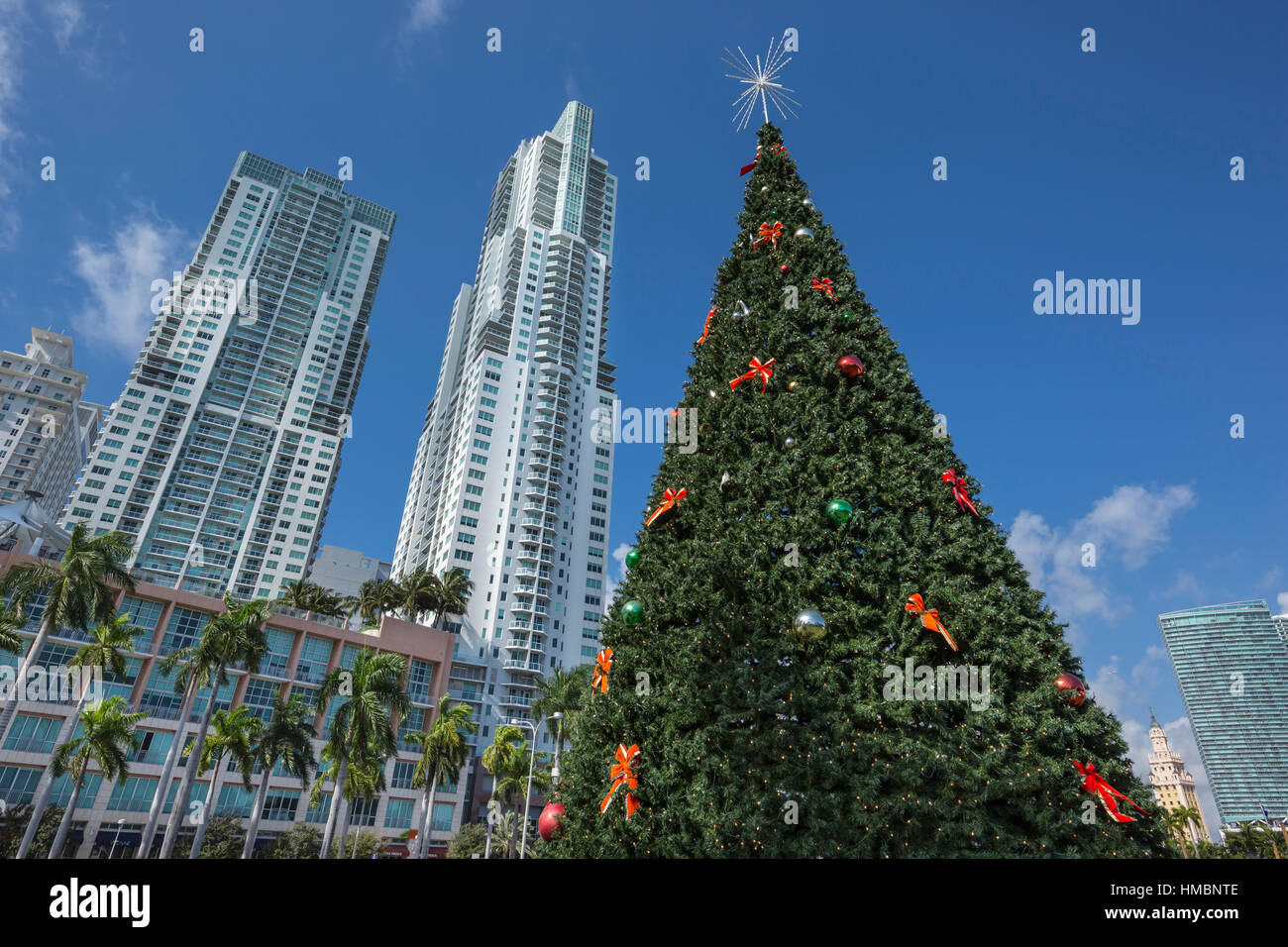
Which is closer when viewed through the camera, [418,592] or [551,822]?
[551,822]

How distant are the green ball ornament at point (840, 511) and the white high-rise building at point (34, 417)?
146279 millimetres

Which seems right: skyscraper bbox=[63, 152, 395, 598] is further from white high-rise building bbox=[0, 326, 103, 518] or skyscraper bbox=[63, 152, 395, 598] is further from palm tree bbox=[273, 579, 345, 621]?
palm tree bbox=[273, 579, 345, 621]

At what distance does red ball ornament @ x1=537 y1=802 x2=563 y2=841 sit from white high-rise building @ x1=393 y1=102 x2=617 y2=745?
7588 cm

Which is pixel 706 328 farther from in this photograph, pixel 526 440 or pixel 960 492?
pixel 526 440

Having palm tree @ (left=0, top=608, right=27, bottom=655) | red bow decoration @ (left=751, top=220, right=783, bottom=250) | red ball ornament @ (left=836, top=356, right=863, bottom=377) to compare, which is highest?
red bow decoration @ (left=751, top=220, right=783, bottom=250)

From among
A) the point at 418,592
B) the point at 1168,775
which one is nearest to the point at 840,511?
the point at 418,592

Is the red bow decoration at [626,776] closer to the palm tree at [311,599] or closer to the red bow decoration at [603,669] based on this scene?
the red bow decoration at [603,669]

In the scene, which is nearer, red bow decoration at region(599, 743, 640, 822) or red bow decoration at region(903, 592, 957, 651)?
red bow decoration at region(903, 592, 957, 651)

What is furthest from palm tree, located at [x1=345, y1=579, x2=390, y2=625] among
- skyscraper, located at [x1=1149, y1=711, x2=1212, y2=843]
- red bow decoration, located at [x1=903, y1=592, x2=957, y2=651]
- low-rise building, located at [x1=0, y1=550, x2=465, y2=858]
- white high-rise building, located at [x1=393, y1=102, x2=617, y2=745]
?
skyscraper, located at [x1=1149, y1=711, x2=1212, y2=843]

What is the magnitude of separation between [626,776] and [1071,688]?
6004mm

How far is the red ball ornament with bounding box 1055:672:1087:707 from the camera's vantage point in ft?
27.5

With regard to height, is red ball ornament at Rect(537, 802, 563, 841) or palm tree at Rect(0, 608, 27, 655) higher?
palm tree at Rect(0, 608, 27, 655)

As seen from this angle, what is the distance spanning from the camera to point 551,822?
994 centimetres

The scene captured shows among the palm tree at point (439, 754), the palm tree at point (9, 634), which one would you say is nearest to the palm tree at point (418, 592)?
the palm tree at point (439, 754)
